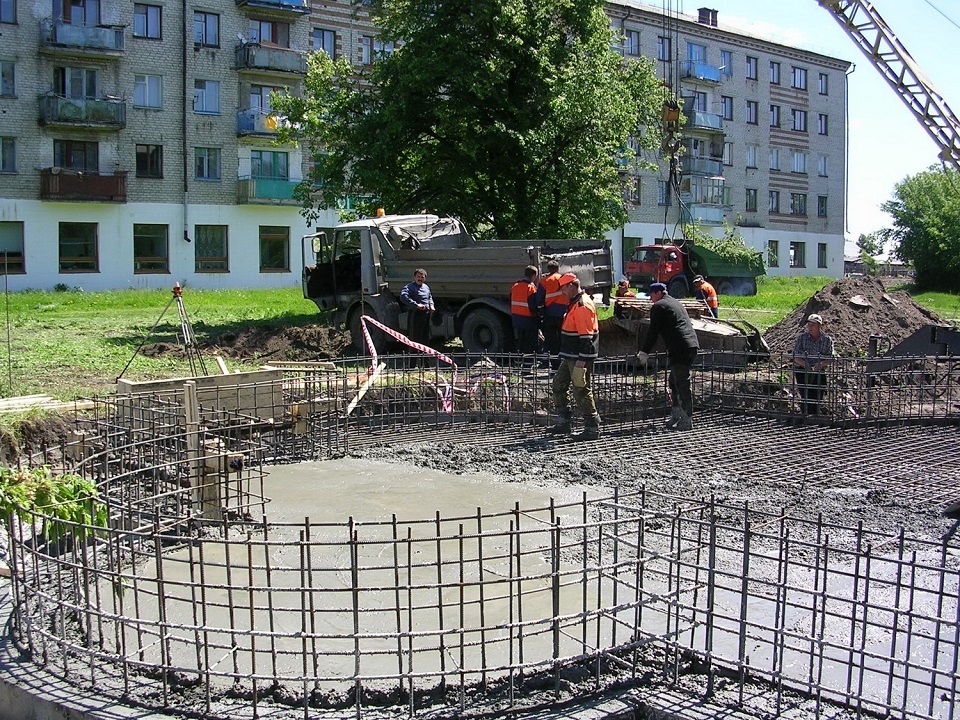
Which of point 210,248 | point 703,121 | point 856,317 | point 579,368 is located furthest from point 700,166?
point 579,368

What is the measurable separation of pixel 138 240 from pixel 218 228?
285cm

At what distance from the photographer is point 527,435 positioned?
11656 millimetres

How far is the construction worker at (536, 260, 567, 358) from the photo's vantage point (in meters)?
15.0

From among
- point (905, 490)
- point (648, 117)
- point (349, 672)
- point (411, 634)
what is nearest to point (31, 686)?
point (349, 672)

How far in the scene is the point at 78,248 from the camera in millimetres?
33656

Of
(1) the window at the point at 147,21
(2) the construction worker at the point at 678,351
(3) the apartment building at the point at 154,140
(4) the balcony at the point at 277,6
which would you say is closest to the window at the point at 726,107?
(3) the apartment building at the point at 154,140

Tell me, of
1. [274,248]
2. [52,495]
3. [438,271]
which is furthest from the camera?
[274,248]

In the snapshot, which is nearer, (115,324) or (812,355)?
(812,355)

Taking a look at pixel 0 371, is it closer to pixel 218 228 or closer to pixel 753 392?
pixel 753 392

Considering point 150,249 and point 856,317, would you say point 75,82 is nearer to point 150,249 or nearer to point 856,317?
point 150,249

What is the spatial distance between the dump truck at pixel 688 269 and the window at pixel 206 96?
15.3 meters

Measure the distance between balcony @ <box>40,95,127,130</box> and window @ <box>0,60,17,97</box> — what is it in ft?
2.81

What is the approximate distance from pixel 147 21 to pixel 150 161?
4.57m

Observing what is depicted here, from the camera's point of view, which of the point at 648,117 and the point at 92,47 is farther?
the point at 92,47
